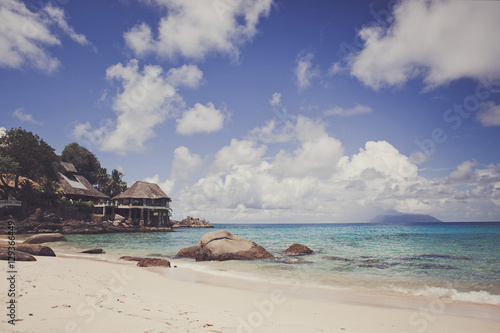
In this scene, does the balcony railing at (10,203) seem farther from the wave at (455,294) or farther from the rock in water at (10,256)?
the wave at (455,294)

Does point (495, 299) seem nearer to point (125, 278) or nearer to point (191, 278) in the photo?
point (191, 278)

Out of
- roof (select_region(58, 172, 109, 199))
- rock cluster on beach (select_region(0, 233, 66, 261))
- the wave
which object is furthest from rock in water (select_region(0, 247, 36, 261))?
roof (select_region(58, 172, 109, 199))

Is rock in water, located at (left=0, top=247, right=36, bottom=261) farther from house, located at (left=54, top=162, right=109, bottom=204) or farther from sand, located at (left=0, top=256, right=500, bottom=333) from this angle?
house, located at (left=54, top=162, right=109, bottom=204)

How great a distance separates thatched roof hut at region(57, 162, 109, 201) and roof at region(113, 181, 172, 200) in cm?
457

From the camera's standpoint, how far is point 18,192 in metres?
37.4

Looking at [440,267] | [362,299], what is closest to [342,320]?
[362,299]

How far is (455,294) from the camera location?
28.7ft

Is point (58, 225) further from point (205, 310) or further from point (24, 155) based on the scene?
point (205, 310)

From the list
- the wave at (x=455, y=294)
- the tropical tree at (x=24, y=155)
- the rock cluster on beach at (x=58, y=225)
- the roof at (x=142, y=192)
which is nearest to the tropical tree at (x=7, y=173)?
the tropical tree at (x=24, y=155)

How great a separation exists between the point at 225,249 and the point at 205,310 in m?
10.8

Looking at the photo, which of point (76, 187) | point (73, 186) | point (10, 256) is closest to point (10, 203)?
point (73, 186)

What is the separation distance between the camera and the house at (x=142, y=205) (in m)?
54.0

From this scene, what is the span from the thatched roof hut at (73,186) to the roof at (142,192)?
457 centimetres

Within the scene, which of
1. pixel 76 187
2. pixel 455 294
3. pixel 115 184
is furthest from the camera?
pixel 115 184
